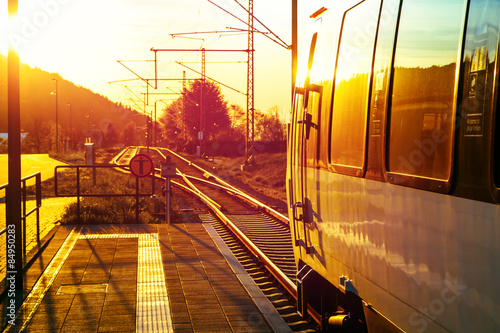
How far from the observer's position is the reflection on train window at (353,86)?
420cm

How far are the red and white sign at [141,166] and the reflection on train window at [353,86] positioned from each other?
8.80 metres

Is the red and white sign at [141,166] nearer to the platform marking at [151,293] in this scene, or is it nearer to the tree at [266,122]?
the platform marking at [151,293]

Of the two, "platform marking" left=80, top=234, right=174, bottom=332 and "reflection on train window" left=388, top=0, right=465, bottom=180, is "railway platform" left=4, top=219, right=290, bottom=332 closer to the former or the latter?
"platform marking" left=80, top=234, right=174, bottom=332

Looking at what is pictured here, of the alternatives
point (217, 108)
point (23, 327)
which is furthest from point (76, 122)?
point (23, 327)

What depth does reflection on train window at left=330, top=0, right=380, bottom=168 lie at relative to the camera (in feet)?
13.8

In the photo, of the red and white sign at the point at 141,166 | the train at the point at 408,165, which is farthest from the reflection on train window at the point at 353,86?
the red and white sign at the point at 141,166

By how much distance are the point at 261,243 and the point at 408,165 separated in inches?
315

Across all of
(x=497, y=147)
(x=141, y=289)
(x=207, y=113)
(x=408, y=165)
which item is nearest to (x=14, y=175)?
(x=141, y=289)

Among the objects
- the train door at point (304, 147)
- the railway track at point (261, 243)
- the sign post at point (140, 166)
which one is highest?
the train door at point (304, 147)

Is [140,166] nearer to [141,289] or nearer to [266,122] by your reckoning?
[141,289]

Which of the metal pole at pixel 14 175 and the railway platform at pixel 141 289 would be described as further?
the metal pole at pixel 14 175

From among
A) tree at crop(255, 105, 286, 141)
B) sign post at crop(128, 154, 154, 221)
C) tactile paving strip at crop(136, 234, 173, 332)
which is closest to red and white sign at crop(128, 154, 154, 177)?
sign post at crop(128, 154, 154, 221)

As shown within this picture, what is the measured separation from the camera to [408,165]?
337 cm

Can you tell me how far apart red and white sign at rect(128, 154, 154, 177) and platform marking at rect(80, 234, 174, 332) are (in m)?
2.62
